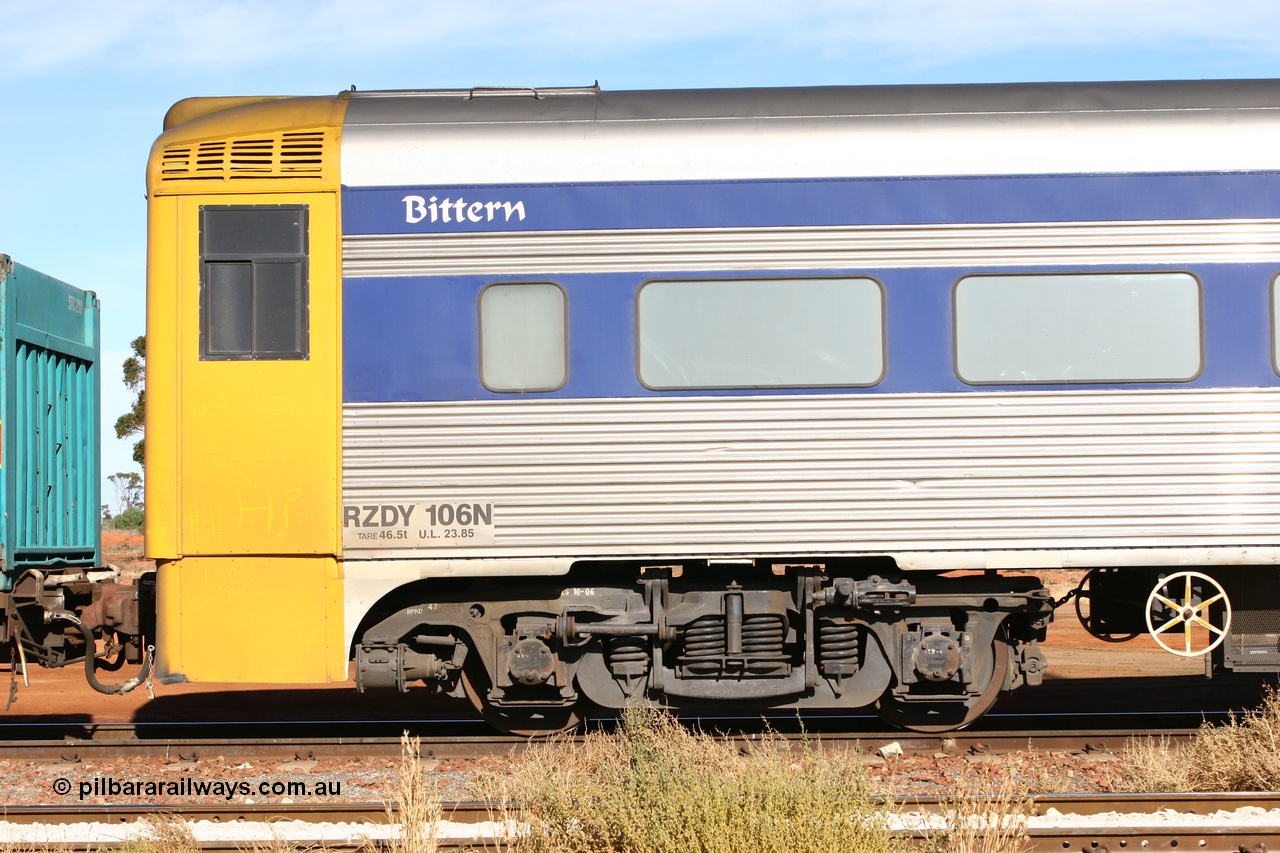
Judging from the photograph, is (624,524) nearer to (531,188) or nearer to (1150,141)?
(531,188)

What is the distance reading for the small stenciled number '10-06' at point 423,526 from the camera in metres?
7.61

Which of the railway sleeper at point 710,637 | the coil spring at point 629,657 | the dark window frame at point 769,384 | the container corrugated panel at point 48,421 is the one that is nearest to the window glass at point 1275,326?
the railway sleeper at point 710,637

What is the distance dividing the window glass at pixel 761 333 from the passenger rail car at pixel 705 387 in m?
0.02

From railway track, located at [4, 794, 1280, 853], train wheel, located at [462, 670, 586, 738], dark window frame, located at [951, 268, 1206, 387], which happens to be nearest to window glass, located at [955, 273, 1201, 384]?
dark window frame, located at [951, 268, 1206, 387]

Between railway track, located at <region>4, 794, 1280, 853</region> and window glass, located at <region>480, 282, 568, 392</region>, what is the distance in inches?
103

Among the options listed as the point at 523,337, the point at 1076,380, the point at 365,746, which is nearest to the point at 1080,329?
the point at 1076,380

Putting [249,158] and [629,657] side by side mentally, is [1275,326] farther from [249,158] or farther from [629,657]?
[249,158]

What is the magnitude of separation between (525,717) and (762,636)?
170 centimetres

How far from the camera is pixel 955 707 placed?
814cm

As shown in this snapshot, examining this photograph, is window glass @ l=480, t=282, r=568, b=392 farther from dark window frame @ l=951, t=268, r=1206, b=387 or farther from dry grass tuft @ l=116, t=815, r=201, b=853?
dry grass tuft @ l=116, t=815, r=201, b=853

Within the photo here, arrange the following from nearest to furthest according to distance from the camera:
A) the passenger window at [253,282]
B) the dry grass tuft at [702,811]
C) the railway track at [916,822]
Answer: the dry grass tuft at [702,811]
the railway track at [916,822]
the passenger window at [253,282]

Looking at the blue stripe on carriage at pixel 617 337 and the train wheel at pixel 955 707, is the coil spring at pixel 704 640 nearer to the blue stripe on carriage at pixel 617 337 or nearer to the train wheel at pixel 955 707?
the train wheel at pixel 955 707

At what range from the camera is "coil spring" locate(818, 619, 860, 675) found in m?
7.91

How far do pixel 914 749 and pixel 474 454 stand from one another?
3.55 metres
